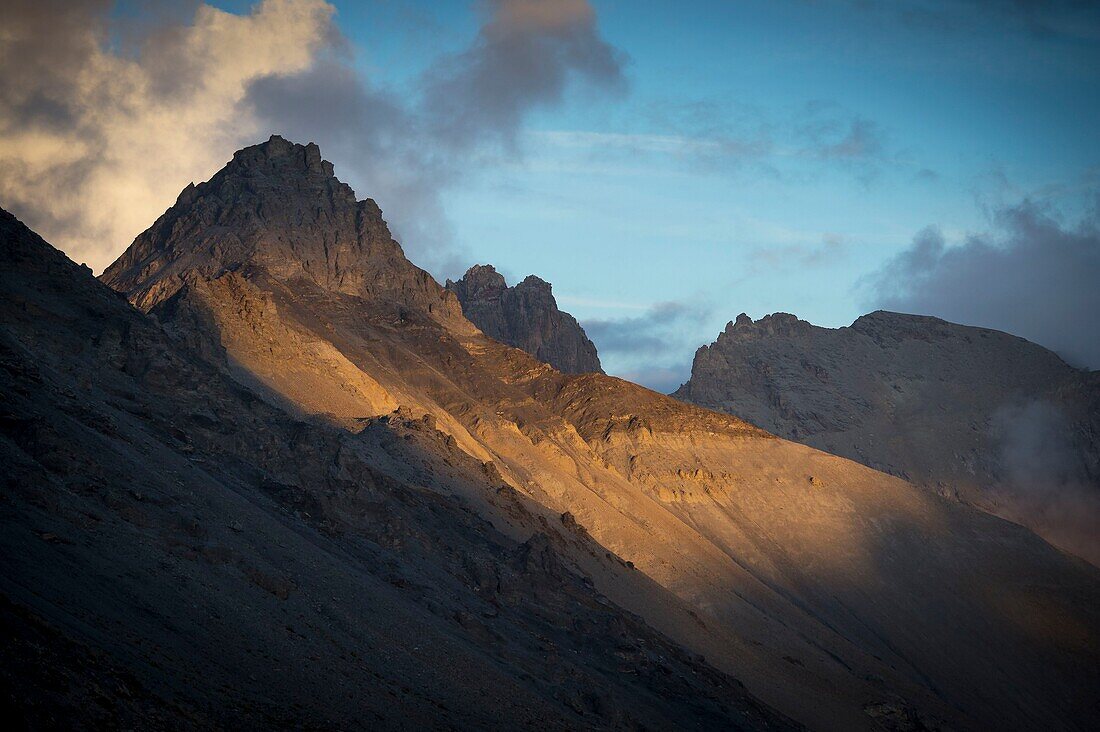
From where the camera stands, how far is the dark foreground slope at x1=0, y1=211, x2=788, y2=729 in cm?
3322

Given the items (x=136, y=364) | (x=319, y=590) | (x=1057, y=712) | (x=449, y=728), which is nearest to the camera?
(x=449, y=728)

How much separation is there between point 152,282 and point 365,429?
67514 millimetres

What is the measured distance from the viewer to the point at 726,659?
90438mm

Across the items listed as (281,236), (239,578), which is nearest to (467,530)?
(239,578)

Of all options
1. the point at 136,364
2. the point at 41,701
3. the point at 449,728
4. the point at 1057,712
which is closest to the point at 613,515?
the point at 1057,712

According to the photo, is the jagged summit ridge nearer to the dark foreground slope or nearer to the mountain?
the mountain

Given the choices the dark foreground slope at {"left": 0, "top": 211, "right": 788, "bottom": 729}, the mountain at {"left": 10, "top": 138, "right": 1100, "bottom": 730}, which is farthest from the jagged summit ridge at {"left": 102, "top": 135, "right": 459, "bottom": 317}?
the dark foreground slope at {"left": 0, "top": 211, "right": 788, "bottom": 729}

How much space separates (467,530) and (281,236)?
101 m

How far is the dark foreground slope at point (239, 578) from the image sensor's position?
3322cm

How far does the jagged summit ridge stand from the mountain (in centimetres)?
61

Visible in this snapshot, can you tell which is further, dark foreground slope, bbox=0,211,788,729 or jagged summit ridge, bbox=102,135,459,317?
jagged summit ridge, bbox=102,135,459,317

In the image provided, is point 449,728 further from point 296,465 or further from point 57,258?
point 57,258

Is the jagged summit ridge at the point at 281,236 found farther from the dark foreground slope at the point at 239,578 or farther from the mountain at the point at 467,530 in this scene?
the dark foreground slope at the point at 239,578

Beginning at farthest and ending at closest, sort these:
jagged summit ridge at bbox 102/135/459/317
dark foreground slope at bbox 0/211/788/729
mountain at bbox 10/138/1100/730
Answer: jagged summit ridge at bbox 102/135/459/317, mountain at bbox 10/138/1100/730, dark foreground slope at bbox 0/211/788/729
